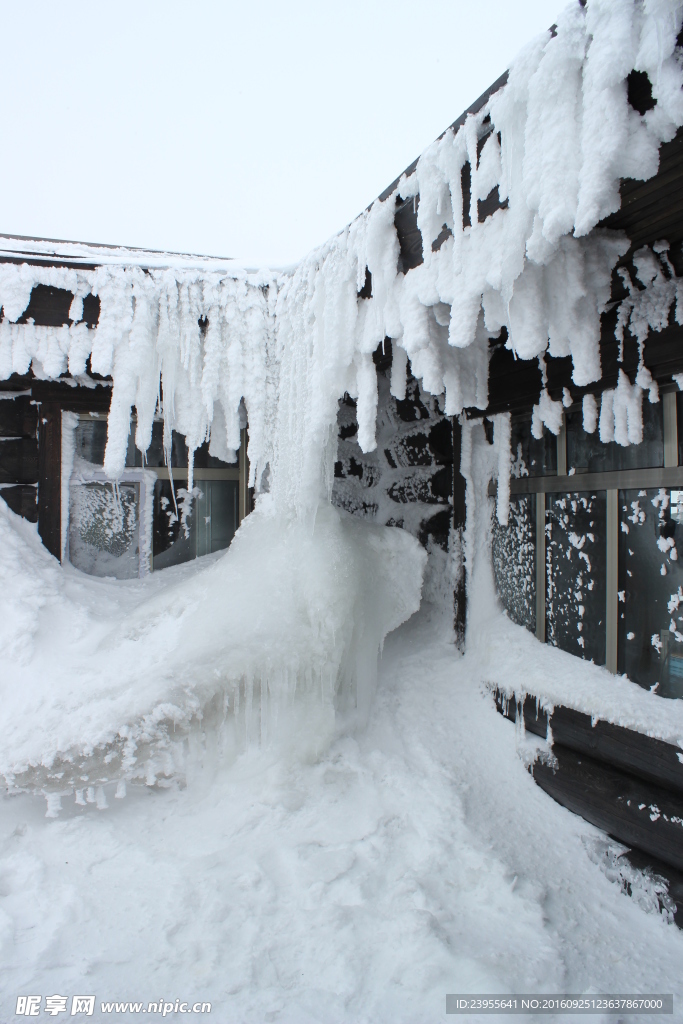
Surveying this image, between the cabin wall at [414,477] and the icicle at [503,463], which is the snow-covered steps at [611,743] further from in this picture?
the icicle at [503,463]

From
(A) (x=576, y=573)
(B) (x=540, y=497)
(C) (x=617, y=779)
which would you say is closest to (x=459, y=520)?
(B) (x=540, y=497)

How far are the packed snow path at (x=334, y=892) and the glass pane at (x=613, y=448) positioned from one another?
1.69m

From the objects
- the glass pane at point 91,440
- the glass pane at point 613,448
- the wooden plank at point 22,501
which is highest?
the glass pane at point 91,440

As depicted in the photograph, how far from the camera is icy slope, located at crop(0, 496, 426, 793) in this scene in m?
2.83

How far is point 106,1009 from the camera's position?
197 cm

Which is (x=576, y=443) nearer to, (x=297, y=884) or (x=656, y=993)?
(x=656, y=993)

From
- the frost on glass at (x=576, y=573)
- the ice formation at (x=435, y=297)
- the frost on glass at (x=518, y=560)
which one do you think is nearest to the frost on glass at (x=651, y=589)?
the frost on glass at (x=576, y=573)

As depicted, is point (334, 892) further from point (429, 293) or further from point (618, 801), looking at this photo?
point (429, 293)

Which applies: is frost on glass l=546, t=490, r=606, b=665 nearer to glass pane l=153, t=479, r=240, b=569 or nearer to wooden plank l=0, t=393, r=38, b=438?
glass pane l=153, t=479, r=240, b=569

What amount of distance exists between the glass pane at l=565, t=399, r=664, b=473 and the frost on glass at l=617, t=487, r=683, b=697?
0.16m

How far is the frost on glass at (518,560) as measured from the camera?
3369 mm

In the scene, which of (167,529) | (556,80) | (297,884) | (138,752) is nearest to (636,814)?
(297,884)

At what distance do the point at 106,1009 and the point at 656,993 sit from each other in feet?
7.03

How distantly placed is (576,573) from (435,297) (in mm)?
1802
